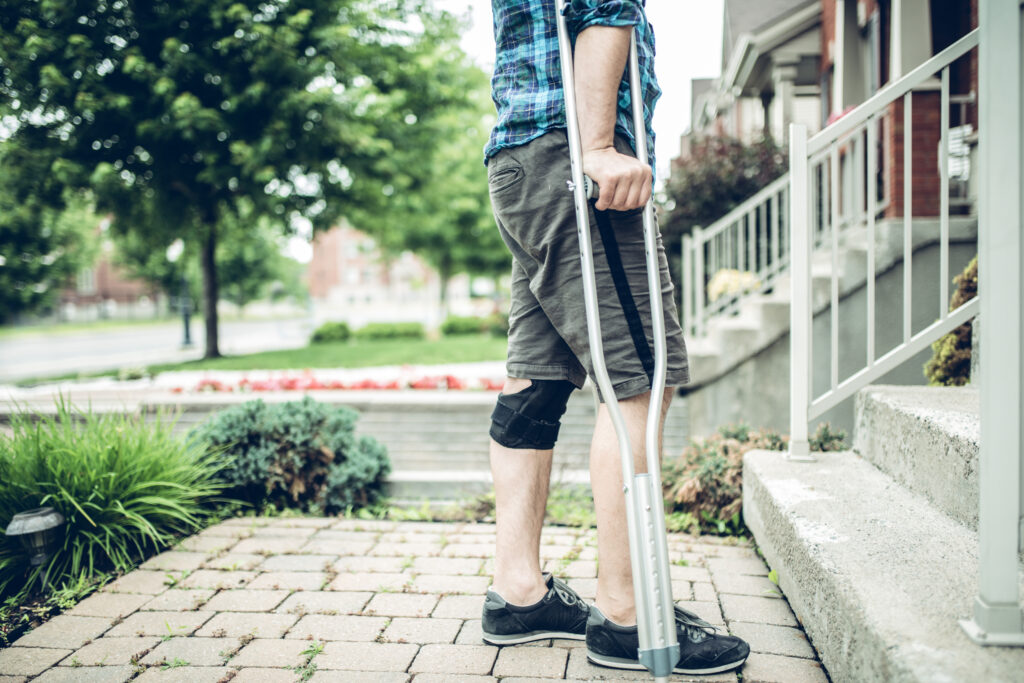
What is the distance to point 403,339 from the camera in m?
17.3

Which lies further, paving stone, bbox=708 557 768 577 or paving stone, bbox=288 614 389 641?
paving stone, bbox=708 557 768 577

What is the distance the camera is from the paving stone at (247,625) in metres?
2.06

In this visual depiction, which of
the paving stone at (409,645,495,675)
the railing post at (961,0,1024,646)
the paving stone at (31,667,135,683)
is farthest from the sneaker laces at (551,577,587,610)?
the paving stone at (31,667,135,683)

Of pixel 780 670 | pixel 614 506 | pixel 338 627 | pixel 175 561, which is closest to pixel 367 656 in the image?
pixel 338 627

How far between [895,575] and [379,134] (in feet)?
35.4

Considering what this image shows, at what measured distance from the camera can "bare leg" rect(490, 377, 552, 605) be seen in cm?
194

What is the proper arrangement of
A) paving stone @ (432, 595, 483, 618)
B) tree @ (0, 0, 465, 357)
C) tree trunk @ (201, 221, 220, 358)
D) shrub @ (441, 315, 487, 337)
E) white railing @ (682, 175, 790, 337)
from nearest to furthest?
paving stone @ (432, 595, 483, 618) < white railing @ (682, 175, 790, 337) < tree @ (0, 0, 465, 357) < tree trunk @ (201, 221, 220, 358) < shrub @ (441, 315, 487, 337)

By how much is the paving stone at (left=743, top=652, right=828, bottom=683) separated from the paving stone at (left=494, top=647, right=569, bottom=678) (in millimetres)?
452

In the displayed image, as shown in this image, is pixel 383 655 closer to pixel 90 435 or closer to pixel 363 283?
pixel 90 435

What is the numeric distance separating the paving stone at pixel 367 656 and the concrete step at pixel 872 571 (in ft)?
3.45

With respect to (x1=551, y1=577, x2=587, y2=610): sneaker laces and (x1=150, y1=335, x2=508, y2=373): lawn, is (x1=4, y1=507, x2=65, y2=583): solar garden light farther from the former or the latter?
(x1=150, y1=335, x2=508, y2=373): lawn

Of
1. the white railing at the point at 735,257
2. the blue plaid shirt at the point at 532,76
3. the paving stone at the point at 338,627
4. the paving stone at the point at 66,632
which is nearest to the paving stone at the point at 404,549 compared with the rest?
the paving stone at the point at 338,627

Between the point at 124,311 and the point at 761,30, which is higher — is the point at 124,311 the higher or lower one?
the lower one

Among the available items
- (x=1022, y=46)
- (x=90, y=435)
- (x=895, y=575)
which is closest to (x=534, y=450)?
(x=895, y=575)
